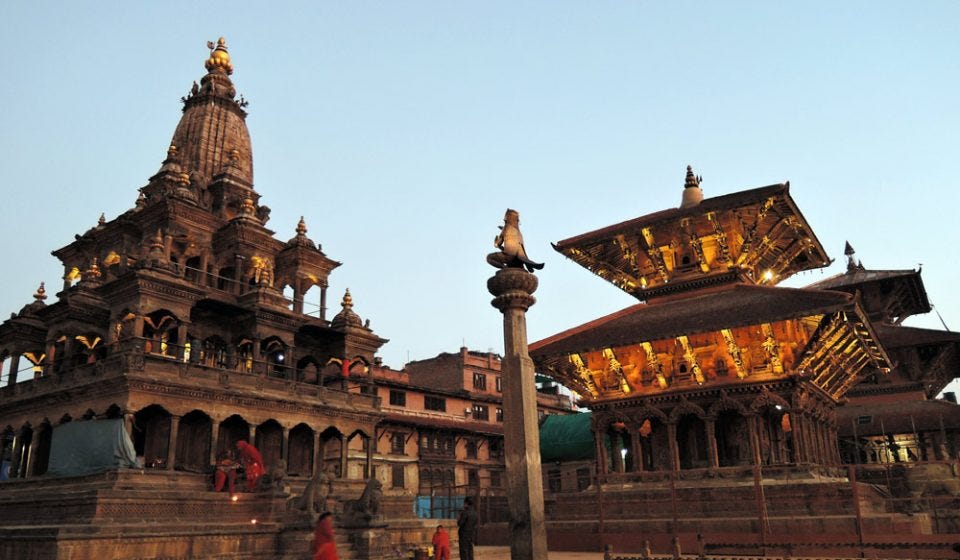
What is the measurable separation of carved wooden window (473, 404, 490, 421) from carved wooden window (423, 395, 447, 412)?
324 cm

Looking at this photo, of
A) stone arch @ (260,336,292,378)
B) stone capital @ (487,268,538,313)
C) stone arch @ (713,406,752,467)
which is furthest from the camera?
stone arch @ (260,336,292,378)

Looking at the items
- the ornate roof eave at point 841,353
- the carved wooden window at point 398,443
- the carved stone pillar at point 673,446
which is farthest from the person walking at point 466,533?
the carved wooden window at point 398,443

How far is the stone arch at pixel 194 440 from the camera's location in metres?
32.1

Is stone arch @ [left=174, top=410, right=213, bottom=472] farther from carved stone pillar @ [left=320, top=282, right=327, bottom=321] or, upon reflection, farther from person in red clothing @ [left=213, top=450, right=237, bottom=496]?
carved stone pillar @ [left=320, top=282, right=327, bottom=321]

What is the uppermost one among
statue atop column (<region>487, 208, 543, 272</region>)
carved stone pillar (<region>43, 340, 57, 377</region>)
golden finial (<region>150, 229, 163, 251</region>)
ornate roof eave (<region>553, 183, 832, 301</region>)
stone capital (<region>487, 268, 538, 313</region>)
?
golden finial (<region>150, 229, 163, 251</region>)

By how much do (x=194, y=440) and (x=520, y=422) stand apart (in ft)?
85.1

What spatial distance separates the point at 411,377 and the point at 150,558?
4235cm

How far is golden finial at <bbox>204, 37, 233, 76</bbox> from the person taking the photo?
148 ft

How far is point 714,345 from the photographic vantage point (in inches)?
1085

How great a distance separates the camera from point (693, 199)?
102ft

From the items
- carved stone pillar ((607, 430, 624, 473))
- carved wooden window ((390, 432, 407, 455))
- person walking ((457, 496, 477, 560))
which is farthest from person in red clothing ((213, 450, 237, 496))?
carved wooden window ((390, 432, 407, 455))

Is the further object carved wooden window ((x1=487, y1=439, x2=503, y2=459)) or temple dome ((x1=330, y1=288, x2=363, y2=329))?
carved wooden window ((x1=487, y1=439, x2=503, y2=459))

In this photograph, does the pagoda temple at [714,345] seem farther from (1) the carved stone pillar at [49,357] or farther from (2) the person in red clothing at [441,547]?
(1) the carved stone pillar at [49,357]

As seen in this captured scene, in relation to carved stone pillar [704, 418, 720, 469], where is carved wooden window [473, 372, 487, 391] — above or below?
above
